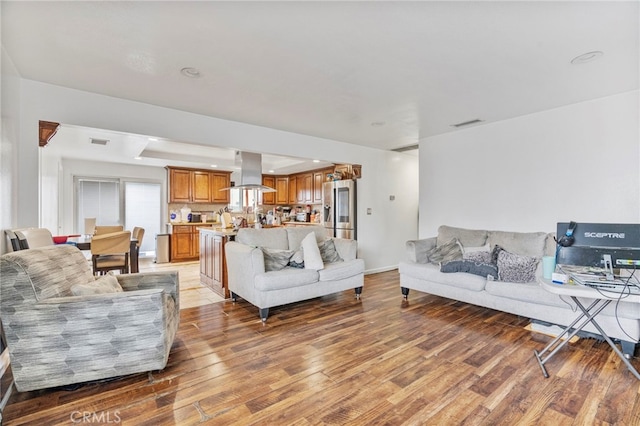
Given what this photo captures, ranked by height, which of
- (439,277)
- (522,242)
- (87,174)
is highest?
(87,174)

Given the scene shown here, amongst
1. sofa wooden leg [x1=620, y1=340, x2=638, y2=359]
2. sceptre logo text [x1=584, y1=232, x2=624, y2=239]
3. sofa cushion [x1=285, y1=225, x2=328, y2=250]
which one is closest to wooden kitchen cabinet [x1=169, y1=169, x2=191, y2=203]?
sofa cushion [x1=285, y1=225, x2=328, y2=250]

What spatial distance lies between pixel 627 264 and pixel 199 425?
2967mm

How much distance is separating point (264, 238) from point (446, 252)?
2.48m

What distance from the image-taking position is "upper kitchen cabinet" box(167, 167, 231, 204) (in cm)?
719

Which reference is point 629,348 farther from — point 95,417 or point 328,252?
point 95,417

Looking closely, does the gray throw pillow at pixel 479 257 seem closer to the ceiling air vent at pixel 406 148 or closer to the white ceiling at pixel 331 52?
the white ceiling at pixel 331 52

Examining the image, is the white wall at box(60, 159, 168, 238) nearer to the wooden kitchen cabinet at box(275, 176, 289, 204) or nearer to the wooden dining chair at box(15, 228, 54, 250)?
the wooden kitchen cabinet at box(275, 176, 289, 204)

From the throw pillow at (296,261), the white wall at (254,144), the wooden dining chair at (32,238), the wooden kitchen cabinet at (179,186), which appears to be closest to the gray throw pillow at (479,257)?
the throw pillow at (296,261)

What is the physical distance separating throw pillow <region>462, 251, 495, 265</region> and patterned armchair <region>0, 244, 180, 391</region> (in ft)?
11.0

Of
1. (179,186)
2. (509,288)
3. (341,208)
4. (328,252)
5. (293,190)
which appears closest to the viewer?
(509,288)

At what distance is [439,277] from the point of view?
143 inches

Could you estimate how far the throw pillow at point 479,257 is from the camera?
11.4 ft

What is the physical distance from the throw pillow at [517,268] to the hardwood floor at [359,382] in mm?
497

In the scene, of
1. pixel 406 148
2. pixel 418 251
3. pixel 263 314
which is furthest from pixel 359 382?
pixel 406 148
